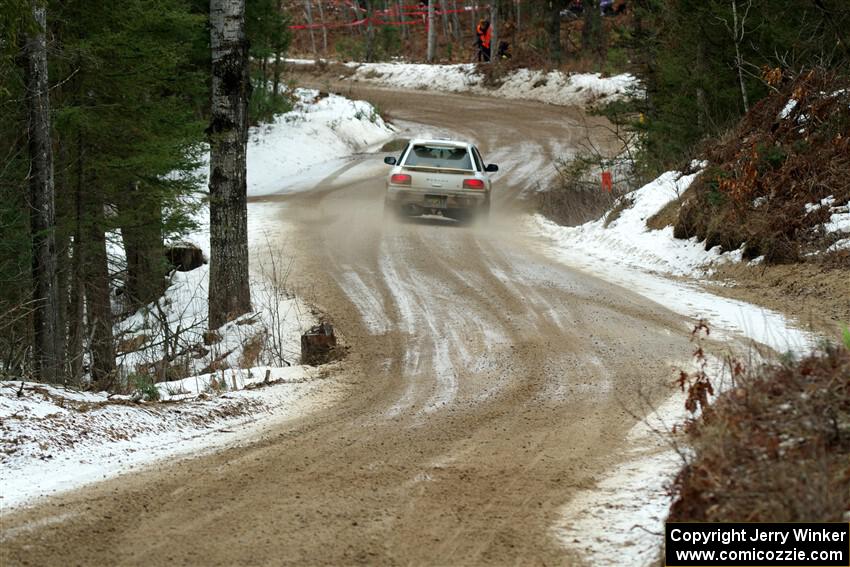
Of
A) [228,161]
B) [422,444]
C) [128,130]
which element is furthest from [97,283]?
[422,444]

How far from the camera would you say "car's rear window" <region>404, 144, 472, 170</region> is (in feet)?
64.2

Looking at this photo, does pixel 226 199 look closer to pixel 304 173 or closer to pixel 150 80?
pixel 150 80

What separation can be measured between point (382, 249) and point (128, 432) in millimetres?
10295

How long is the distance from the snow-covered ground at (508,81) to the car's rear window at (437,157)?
56.4 ft

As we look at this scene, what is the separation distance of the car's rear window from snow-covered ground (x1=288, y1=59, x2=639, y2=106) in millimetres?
17200

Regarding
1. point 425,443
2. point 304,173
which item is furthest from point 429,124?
point 425,443

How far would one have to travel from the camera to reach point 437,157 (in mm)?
19703

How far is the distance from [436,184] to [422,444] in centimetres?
1310

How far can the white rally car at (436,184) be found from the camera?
19.3 meters

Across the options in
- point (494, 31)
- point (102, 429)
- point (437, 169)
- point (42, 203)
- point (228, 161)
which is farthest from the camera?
point (494, 31)

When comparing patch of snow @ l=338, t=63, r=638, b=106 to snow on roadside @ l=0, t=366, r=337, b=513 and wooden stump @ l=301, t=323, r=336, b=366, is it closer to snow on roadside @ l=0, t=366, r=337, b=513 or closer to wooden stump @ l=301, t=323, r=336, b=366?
wooden stump @ l=301, t=323, r=336, b=366

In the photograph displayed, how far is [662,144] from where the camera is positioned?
19781mm

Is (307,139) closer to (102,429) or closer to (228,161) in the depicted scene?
(228,161)

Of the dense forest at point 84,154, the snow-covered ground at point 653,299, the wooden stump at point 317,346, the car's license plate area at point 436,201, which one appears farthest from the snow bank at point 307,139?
the wooden stump at point 317,346
